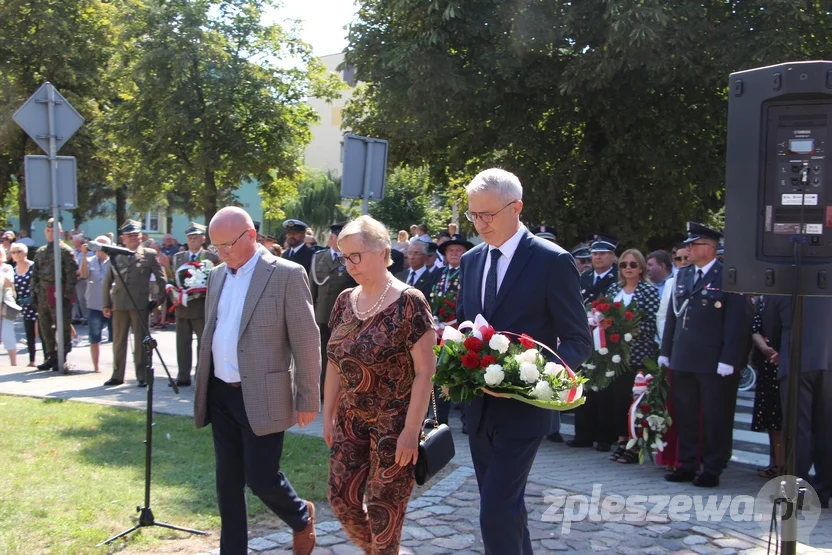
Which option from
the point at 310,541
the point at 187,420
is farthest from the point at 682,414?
the point at 187,420

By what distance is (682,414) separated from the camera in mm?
7953

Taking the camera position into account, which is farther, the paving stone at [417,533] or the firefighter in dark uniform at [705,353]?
the firefighter in dark uniform at [705,353]

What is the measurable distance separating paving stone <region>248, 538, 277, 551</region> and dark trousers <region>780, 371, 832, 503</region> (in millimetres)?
4289

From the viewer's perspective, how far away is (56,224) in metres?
12.6

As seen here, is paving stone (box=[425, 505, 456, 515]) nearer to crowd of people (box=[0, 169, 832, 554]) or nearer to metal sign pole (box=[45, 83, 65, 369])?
crowd of people (box=[0, 169, 832, 554])

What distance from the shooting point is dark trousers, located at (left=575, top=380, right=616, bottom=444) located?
29.9ft

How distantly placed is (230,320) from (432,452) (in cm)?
144

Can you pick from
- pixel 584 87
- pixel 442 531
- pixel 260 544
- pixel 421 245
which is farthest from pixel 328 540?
pixel 584 87

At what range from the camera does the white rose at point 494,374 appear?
160 inches

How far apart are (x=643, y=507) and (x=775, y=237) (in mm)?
2912

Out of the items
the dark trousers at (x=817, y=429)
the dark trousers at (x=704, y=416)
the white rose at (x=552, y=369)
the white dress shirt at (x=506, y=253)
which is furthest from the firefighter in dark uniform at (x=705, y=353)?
the white rose at (x=552, y=369)

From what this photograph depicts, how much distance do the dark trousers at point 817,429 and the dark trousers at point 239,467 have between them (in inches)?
172

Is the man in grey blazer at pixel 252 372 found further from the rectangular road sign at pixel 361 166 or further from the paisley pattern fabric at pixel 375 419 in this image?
the rectangular road sign at pixel 361 166

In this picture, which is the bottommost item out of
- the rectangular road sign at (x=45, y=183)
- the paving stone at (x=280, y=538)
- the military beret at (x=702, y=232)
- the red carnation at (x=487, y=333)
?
the paving stone at (x=280, y=538)
